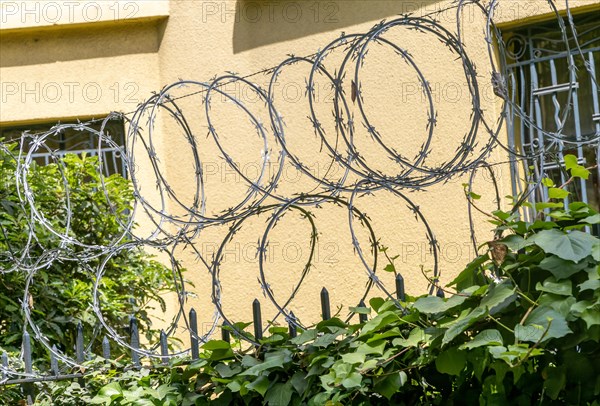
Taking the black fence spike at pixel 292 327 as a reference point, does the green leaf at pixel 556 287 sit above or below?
above

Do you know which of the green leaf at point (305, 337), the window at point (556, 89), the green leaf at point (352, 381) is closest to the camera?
the green leaf at point (352, 381)

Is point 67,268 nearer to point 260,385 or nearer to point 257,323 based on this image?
point 257,323

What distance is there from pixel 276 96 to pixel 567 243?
15.1 feet

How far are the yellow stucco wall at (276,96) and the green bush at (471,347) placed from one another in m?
2.25

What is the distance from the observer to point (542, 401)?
13.6 ft

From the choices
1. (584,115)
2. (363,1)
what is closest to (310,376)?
(584,115)

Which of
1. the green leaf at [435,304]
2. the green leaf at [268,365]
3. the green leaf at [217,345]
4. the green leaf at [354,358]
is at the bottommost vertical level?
the green leaf at [268,365]

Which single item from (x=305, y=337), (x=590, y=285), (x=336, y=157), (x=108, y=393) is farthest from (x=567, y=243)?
(x=108, y=393)

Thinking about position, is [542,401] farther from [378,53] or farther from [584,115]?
[378,53]

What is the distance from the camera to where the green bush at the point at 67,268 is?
686 cm

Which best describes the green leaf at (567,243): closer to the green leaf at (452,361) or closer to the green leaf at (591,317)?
the green leaf at (591,317)

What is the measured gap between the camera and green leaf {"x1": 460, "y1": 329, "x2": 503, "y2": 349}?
398cm

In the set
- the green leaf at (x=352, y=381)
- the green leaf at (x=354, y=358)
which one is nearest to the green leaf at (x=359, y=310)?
the green leaf at (x=354, y=358)

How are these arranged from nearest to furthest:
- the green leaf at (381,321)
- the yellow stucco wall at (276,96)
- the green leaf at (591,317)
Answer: the green leaf at (591,317)
the green leaf at (381,321)
the yellow stucco wall at (276,96)
